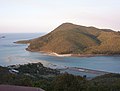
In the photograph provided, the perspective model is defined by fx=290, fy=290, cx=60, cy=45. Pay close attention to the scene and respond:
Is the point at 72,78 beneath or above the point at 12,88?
beneath

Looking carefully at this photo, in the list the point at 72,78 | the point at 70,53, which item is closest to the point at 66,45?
the point at 70,53

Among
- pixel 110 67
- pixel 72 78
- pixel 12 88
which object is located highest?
pixel 12 88

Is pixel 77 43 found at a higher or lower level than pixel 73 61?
higher

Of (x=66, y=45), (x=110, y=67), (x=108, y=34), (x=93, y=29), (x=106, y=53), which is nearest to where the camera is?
(x=110, y=67)

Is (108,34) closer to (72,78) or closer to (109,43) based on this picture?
(109,43)

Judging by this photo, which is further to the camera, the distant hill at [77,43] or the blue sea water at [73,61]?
the distant hill at [77,43]

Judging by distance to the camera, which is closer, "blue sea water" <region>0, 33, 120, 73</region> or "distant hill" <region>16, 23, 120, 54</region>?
"blue sea water" <region>0, 33, 120, 73</region>

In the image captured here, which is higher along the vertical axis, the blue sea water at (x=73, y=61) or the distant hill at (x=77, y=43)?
the distant hill at (x=77, y=43)

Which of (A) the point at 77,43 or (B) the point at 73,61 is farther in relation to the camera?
(A) the point at 77,43

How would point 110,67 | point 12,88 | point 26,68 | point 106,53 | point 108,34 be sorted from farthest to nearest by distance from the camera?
point 108,34
point 106,53
point 110,67
point 26,68
point 12,88

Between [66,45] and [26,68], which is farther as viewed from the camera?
[66,45]

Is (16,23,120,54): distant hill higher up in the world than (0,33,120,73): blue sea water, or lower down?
higher up
